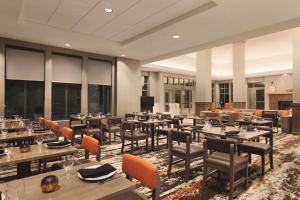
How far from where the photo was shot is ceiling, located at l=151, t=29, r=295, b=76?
34.7 feet

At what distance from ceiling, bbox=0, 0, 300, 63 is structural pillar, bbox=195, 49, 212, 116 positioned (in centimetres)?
435

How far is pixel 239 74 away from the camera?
11680mm

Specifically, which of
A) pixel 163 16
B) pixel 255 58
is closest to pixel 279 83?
pixel 255 58

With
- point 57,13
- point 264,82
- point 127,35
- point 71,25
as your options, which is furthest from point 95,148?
point 264,82

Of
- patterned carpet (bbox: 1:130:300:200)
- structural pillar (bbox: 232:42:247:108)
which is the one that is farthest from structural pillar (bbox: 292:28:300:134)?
structural pillar (bbox: 232:42:247:108)

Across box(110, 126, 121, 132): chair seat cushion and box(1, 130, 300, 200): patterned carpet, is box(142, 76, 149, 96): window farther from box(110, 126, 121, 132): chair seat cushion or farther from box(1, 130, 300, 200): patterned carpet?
box(1, 130, 300, 200): patterned carpet

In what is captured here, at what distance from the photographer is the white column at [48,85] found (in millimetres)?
6746

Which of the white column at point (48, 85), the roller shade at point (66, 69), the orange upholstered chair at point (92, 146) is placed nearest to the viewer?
the orange upholstered chair at point (92, 146)

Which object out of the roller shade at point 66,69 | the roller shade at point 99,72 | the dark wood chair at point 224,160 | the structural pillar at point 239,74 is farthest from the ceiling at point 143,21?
the structural pillar at point 239,74

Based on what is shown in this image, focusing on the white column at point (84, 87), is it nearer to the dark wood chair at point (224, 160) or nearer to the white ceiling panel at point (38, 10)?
the white ceiling panel at point (38, 10)

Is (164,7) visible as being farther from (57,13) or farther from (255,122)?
(255,122)

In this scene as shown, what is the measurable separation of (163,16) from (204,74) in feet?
22.5

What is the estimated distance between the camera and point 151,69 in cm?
1188

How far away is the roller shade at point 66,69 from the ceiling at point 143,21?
28.3 inches
